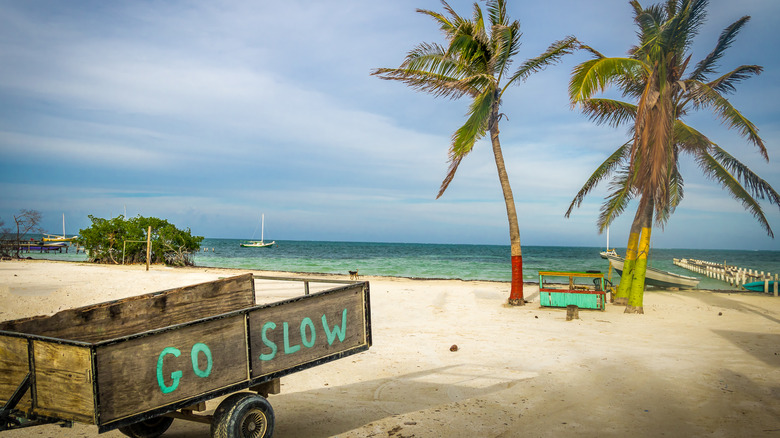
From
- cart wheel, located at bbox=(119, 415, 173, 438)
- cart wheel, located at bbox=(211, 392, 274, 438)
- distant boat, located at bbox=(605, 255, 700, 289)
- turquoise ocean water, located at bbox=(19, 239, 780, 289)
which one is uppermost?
cart wheel, located at bbox=(211, 392, 274, 438)

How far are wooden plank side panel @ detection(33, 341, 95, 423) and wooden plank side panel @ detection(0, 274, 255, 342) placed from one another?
76cm

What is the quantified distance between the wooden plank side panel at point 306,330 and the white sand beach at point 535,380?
98 centimetres

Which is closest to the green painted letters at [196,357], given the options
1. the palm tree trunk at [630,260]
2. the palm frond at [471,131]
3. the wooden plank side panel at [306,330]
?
the wooden plank side panel at [306,330]

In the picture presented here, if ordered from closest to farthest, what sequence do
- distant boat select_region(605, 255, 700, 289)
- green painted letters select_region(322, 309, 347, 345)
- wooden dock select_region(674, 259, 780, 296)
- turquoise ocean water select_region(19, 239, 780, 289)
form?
1. green painted letters select_region(322, 309, 347, 345)
2. distant boat select_region(605, 255, 700, 289)
3. wooden dock select_region(674, 259, 780, 296)
4. turquoise ocean water select_region(19, 239, 780, 289)

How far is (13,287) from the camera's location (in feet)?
42.6

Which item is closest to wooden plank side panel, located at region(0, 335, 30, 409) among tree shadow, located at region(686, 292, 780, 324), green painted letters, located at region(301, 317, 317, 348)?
green painted letters, located at region(301, 317, 317, 348)

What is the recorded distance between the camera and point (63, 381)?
305 cm

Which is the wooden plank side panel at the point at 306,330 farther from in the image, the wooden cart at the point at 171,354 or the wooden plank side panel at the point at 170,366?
the wooden plank side panel at the point at 170,366

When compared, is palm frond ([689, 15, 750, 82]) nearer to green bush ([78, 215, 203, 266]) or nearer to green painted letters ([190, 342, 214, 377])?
green painted letters ([190, 342, 214, 377])

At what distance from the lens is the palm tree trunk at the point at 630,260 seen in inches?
528

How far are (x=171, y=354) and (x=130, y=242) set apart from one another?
34.1 meters

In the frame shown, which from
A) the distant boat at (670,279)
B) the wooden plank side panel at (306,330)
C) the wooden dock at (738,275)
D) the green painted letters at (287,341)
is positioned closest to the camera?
the wooden plank side panel at (306,330)

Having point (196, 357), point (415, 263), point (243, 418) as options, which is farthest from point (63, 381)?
point (415, 263)

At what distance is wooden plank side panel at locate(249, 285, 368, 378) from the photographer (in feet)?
12.2
